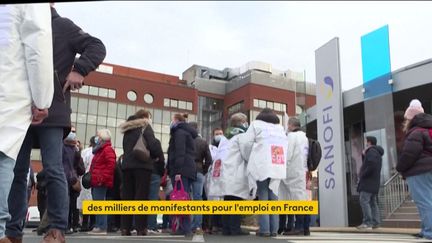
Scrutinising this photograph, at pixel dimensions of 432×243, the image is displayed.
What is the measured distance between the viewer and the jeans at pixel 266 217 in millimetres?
6527

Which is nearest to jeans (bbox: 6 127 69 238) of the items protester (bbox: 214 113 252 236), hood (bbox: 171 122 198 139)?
hood (bbox: 171 122 198 139)

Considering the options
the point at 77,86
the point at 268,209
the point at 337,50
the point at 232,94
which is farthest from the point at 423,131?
the point at 232,94

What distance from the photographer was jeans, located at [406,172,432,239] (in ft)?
19.5

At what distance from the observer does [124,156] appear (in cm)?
690

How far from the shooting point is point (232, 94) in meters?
69.0

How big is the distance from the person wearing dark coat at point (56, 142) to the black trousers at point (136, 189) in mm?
2775

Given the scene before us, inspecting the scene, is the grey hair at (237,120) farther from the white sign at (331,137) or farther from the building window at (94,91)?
the building window at (94,91)

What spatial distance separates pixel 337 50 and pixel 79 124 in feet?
154

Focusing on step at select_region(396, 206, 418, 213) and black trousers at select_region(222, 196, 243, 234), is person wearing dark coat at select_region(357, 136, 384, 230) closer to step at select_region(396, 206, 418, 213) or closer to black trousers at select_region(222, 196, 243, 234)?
black trousers at select_region(222, 196, 243, 234)

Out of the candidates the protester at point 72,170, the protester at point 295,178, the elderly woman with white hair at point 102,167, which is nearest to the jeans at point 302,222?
the protester at point 295,178

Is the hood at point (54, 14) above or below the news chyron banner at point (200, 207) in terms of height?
above

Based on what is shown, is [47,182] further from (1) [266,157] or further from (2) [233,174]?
(2) [233,174]

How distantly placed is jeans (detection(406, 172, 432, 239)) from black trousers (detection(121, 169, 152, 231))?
135 inches

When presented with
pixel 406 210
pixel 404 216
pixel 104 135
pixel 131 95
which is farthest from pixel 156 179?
pixel 131 95
